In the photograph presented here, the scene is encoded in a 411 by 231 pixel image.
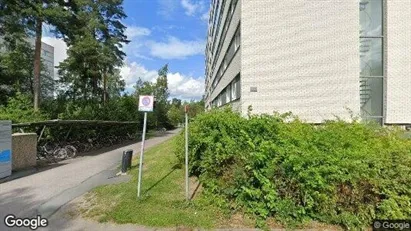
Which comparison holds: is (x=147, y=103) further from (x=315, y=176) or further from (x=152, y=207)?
(x=315, y=176)

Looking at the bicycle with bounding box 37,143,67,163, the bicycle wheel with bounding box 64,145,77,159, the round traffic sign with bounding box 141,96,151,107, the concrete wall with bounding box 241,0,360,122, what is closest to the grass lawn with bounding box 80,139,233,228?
the round traffic sign with bounding box 141,96,151,107

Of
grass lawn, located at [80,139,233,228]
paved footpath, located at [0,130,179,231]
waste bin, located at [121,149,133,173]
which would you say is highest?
waste bin, located at [121,149,133,173]

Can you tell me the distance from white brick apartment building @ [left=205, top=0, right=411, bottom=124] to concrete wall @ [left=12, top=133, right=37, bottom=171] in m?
8.40

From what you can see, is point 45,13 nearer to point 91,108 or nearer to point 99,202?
point 91,108

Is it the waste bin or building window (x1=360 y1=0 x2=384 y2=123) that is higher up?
building window (x1=360 y1=0 x2=384 y2=123)

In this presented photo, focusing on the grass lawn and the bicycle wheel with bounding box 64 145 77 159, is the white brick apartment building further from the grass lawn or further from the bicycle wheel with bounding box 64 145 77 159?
the bicycle wheel with bounding box 64 145 77 159

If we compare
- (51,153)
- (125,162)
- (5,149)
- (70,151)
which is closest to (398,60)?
(125,162)

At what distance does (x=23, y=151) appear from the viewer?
10867mm

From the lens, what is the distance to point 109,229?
16.4 ft

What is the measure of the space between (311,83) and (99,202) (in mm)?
9114

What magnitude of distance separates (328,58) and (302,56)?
1.01m

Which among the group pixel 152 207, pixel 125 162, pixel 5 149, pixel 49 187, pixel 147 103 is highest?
pixel 147 103

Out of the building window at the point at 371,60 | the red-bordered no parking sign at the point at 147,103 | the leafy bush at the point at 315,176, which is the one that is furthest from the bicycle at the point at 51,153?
the building window at the point at 371,60

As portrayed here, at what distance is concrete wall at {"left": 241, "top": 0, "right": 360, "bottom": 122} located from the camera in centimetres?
1168
